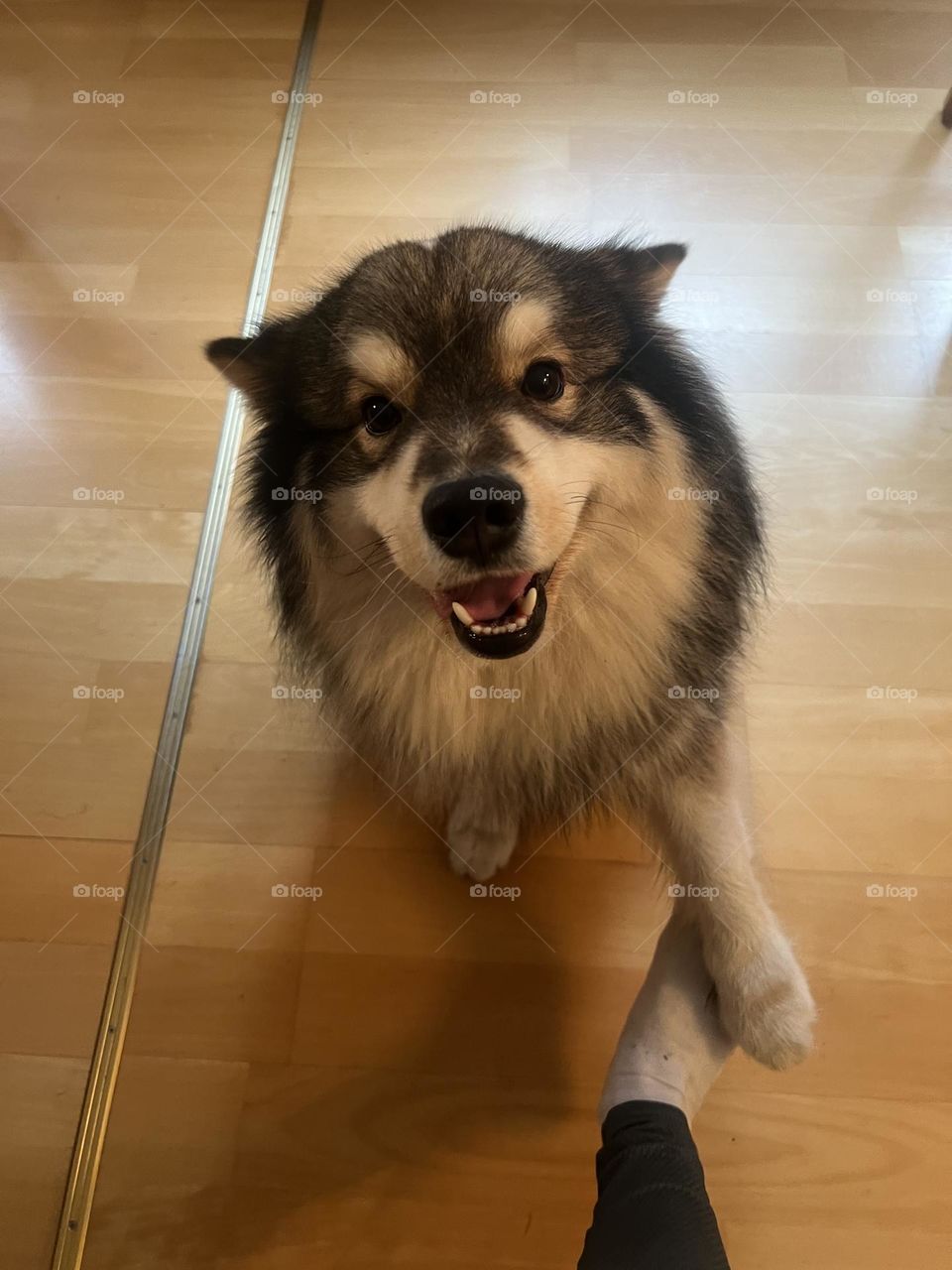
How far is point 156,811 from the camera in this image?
1531mm

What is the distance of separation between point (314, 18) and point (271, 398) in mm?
1879

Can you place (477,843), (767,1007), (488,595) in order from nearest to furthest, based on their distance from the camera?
(488,595)
(767,1007)
(477,843)

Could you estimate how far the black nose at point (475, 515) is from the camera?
0.87 metres

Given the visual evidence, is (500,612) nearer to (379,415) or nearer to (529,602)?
(529,602)

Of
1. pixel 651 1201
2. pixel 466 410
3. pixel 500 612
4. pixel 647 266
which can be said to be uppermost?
pixel 647 266

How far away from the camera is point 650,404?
3.51 ft

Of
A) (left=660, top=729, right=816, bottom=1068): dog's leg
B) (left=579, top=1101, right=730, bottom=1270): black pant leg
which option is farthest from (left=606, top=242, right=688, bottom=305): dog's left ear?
(left=579, top=1101, right=730, bottom=1270): black pant leg

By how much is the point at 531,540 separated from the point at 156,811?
102 cm

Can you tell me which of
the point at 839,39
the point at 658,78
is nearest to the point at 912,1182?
the point at 658,78

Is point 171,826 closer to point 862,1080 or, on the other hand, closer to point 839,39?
point 862,1080

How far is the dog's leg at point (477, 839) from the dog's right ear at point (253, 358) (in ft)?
2.33

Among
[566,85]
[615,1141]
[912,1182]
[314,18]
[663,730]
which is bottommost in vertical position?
[912,1182]

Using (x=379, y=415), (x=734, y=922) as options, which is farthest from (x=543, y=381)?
(x=734, y=922)

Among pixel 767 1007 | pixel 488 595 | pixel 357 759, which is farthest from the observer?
pixel 357 759
